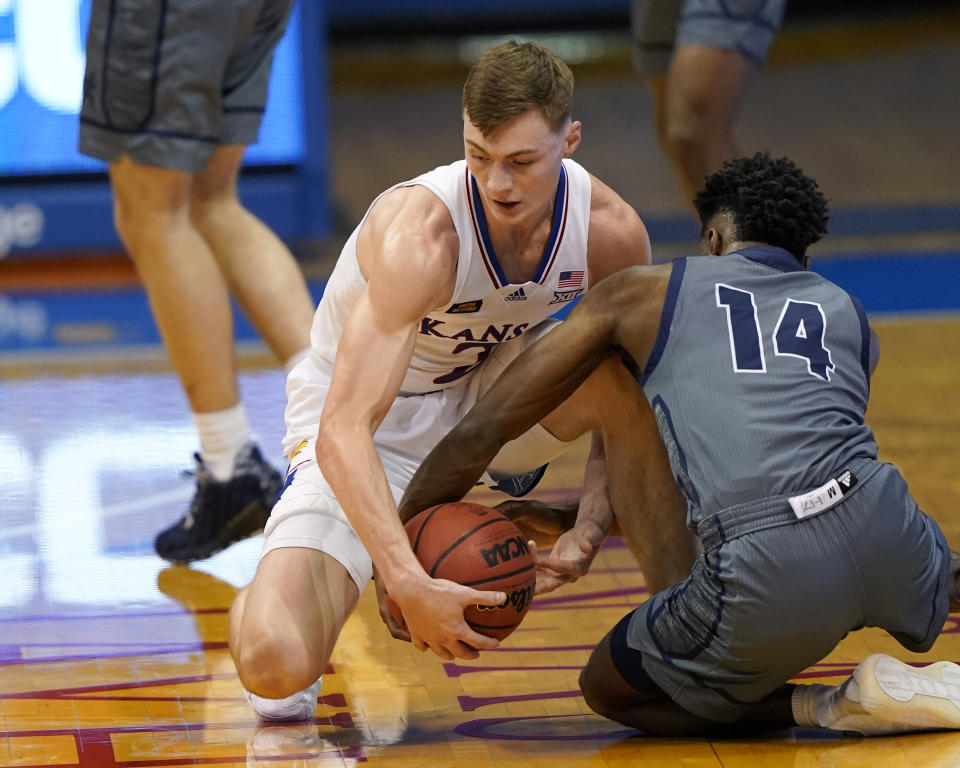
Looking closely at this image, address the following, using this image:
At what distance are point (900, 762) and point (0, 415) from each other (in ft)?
10.9

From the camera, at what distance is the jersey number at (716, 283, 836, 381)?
2725mm

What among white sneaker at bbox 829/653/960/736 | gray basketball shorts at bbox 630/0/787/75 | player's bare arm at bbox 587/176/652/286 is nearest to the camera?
white sneaker at bbox 829/653/960/736

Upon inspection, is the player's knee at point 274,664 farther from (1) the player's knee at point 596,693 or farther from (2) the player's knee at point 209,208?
(2) the player's knee at point 209,208

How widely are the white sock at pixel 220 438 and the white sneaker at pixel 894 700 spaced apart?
6.38 ft

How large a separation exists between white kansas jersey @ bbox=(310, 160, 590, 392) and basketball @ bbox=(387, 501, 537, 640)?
0.48 meters

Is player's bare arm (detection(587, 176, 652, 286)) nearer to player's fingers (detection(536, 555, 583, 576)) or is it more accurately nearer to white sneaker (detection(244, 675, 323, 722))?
player's fingers (detection(536, 555, 583, 576))

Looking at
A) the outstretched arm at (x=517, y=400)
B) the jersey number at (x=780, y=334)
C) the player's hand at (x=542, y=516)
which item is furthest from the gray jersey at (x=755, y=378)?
the player's hand at (x=542, y=516)

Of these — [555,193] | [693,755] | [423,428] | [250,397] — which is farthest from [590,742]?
[250,397]

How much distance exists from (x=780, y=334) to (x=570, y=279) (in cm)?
62

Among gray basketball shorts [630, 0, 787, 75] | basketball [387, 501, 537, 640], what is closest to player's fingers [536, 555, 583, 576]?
basketball [387, 501, 537, 640]

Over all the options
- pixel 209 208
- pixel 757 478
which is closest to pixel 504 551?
pixel 757 478

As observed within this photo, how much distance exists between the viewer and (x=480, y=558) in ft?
9.24

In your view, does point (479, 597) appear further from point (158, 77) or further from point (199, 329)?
point (158, 77)

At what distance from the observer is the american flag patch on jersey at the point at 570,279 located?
3.22m
